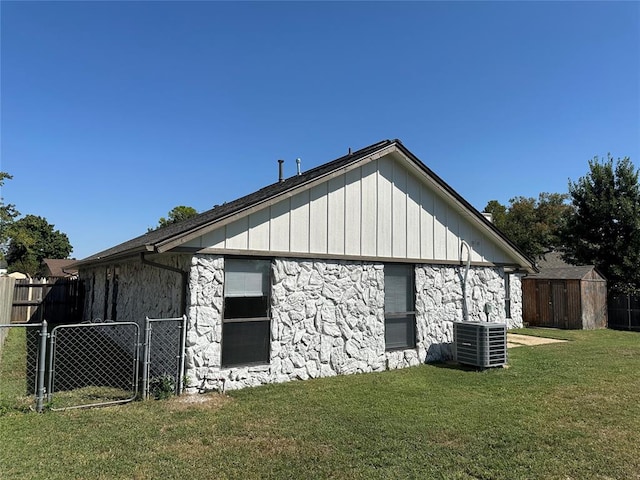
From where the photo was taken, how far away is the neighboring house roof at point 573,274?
17.8 metres

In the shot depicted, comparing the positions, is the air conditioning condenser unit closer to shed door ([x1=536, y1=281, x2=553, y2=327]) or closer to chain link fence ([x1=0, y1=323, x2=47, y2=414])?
chain link fence ([x1=0, y1=323, x2=47, y2=414])

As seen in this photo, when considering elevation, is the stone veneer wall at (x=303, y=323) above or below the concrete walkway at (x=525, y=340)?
above

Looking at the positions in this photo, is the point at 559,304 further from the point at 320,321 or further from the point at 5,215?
the point at 5,215

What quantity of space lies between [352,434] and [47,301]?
1766 cm

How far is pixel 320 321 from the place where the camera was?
8047 millimetres

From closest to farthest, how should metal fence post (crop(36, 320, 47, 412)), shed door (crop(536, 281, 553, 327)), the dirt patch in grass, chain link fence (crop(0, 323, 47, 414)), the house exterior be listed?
metal fence post (crop(36, 320, 47, 412))
chain link fence (crop(0, 323, 47, 414))
the dirt patch in grass
the house exterior
shed door (crop(536, 281, 553, 327))

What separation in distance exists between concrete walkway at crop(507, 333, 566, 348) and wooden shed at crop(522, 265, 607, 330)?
412 cm

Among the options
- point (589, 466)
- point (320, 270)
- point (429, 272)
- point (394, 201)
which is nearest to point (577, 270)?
point (429, 272)

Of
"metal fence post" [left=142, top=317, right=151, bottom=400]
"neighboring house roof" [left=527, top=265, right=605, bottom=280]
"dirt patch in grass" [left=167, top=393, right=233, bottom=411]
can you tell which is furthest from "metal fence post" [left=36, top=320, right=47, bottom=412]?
"neighboring house roof" [left=527, top=265, right=605, bottom=280]

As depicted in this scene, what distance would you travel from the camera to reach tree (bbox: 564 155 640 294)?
1920cm

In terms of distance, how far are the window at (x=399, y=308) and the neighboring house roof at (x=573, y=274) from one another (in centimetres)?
1123

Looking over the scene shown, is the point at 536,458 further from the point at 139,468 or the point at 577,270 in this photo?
the point at 577,270

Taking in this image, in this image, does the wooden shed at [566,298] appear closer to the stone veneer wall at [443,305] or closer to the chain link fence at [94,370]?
the stone veneer wall at [443,305]

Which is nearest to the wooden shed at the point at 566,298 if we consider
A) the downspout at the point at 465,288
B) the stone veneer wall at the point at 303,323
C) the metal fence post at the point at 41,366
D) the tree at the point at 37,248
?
the downspout at the point at 465,288
